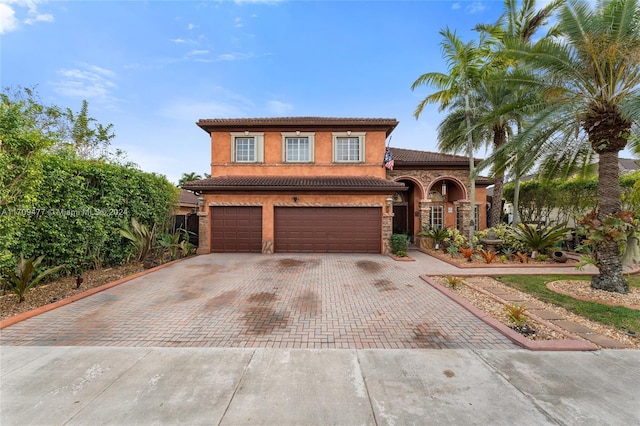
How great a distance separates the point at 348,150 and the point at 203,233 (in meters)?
8.94

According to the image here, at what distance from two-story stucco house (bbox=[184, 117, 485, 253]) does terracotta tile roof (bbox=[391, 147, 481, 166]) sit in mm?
155

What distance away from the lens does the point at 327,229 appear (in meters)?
13.0

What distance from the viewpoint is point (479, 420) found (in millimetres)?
2557

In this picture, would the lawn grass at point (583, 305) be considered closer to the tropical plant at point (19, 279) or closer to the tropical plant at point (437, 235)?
the tropical plant at point (437, 235)

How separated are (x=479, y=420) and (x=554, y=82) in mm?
8974

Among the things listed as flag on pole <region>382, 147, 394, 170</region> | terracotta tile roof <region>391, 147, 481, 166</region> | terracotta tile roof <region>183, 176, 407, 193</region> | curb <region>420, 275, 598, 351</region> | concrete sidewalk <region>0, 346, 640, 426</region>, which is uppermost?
terracotta tile roof <region>391, 147, 481, 166</region>

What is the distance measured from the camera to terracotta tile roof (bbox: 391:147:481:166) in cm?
1511

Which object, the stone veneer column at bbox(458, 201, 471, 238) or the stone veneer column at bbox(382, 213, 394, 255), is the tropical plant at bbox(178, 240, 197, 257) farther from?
the stone veneer column at bbox(458, 201, 471, 238)

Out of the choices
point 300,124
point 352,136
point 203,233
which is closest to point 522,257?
point 352,136

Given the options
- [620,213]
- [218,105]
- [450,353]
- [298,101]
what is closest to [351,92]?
[298,101]

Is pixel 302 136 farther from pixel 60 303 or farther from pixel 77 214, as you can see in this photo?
pixel 60 303

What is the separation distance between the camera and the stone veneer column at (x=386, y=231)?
1274cm

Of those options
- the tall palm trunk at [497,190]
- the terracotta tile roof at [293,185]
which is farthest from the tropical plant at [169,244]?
the tall palm trunk at [497,190]

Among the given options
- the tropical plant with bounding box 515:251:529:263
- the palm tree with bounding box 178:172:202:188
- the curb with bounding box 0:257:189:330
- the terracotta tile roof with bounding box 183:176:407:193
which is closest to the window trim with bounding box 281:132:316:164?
the terracotta tile roof with bounding box 183:176:407:193
